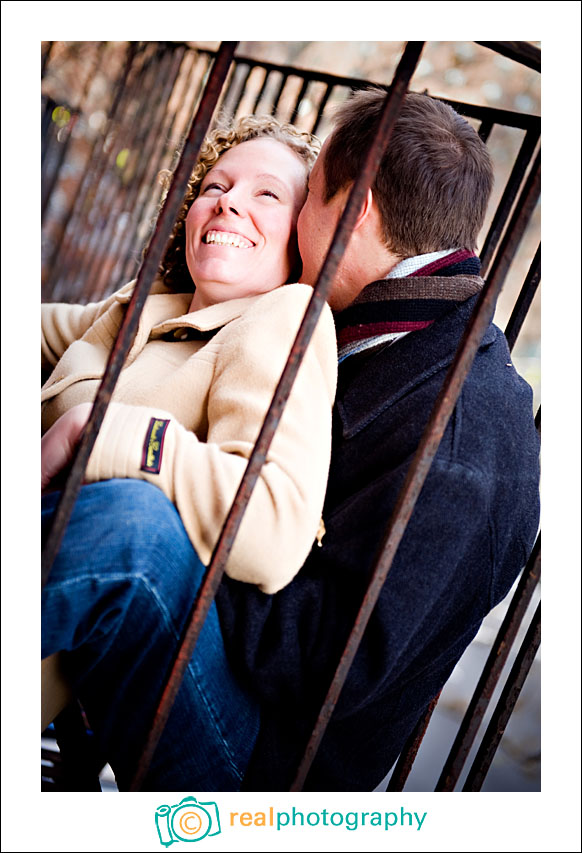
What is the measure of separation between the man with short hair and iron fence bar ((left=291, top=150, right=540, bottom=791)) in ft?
0.24

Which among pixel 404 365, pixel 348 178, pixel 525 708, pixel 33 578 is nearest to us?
pixel 33 578

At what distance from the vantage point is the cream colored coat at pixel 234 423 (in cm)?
95

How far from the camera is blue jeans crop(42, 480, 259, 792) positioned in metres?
0.91

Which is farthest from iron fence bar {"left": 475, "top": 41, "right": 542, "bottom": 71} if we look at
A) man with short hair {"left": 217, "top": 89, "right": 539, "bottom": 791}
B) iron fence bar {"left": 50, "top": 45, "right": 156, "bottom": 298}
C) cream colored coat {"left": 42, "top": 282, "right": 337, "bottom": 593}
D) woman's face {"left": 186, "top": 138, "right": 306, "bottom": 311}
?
iron fence bar {"left": 50, "top": 45, "right": 156, "bottom": 298}

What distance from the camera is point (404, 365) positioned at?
1128mm

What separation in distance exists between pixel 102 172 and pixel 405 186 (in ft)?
7.69

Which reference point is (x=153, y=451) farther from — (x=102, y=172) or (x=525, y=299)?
(x=102, y=172)

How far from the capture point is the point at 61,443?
3.28 ft

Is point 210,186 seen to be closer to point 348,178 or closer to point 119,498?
point 348,178

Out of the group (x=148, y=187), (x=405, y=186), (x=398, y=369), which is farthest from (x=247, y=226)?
(x=148, y=187)

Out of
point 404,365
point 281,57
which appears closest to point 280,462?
point 404,365

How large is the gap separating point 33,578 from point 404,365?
0.57 meters

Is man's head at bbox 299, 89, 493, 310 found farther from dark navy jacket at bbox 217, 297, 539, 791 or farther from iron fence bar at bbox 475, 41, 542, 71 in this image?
iron fence bar at bbox 475, 41, 542, 71

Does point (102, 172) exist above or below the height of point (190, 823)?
above
